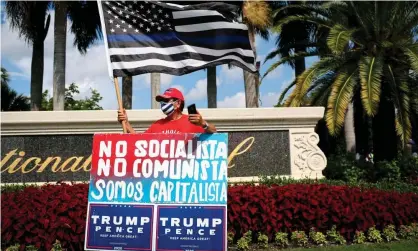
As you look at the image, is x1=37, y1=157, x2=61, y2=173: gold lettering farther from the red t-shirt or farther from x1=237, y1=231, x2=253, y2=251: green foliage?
the red t-shirt

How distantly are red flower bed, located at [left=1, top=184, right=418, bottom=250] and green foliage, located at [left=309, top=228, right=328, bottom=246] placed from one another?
0.33 feet

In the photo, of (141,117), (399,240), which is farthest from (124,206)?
(141,117)

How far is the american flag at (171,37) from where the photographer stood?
183 inches

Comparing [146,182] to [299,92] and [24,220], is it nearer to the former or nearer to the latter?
[24,220]

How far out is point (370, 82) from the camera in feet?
35.4

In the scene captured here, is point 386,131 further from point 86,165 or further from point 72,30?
point 72,30

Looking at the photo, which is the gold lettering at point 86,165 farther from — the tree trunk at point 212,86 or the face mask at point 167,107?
the tree trunk at point 212,86

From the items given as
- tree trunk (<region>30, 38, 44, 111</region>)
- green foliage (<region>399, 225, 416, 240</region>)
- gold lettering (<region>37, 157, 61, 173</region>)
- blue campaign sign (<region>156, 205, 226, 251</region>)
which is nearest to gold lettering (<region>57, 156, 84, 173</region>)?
gold lettering (<region>37, 157, 61, 173</region>)

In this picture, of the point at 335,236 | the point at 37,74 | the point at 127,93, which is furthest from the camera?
the point at 37,74

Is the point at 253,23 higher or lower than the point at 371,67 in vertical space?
higher

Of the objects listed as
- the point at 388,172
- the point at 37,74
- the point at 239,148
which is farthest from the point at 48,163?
the point at 37,74

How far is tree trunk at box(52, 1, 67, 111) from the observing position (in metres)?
14.5

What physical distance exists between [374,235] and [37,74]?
1369 cm

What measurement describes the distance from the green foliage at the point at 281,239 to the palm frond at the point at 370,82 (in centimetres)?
559
